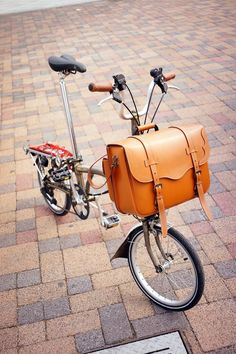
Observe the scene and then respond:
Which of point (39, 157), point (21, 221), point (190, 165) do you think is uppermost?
point (190, 165)

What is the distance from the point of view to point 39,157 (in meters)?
3.50

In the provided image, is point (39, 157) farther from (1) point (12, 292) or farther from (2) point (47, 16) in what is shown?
(2) point (47, 16)

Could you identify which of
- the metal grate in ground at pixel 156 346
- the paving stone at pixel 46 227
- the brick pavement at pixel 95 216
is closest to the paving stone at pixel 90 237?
the brick pavement at pixel 95 216

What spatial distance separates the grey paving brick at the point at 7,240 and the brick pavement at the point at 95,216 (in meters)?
0.01

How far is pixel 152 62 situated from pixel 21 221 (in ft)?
15.4

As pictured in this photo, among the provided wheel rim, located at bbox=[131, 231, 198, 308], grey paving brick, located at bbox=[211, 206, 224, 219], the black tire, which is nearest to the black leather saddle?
the black tire

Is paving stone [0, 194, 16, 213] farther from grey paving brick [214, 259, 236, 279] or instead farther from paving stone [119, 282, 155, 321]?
grey paving brick [214, 259, 236, 279]

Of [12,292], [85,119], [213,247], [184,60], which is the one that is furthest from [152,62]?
[12,292]

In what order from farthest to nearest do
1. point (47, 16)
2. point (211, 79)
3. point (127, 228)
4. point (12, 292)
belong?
point (47, 16) < point (211, 79) < point (127, 228) < point (12, 292)

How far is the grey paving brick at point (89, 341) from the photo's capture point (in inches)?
97.2

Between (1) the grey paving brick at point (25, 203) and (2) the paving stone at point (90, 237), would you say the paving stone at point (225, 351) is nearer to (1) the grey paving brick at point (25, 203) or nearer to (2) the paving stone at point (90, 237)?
(2) the paving stone at point (90, 237)

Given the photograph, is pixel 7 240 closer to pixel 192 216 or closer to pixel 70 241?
pixel 70 241

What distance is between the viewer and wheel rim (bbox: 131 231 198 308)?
2604 millimetres

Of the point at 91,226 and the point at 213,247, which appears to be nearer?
the point at 213,247
